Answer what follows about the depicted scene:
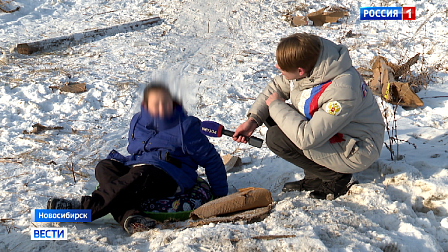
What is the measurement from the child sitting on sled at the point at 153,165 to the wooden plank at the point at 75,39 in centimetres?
446

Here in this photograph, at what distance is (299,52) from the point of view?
8.77ft

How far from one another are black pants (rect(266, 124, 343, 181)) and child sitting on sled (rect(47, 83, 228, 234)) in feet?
1.70

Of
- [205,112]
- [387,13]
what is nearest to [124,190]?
[205,112]

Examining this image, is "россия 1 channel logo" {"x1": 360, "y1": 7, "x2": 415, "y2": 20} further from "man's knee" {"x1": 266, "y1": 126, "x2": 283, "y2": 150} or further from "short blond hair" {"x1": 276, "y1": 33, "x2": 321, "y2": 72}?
"short blond hair" {"x1": 276, "y1": 33, "x2": 321, "y2": 72}

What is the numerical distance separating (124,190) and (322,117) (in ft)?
5.06

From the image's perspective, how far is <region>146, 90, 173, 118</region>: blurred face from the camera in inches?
122

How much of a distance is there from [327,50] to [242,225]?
133 cm

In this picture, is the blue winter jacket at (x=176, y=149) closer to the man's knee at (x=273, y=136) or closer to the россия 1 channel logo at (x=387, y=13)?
the man's knee at (x=273, y=136)

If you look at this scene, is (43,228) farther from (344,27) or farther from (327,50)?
(344,27)

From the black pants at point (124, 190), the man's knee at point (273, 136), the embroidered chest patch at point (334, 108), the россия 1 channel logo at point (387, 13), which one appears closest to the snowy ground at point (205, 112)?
the black pants at point (124, 190)

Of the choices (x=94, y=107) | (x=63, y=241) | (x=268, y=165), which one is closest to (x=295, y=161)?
(x=268, y=165)

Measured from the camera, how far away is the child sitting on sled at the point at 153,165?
114 inches

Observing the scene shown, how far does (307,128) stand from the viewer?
2754 millimetres

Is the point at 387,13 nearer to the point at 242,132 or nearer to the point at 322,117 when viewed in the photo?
the point at 242,132
